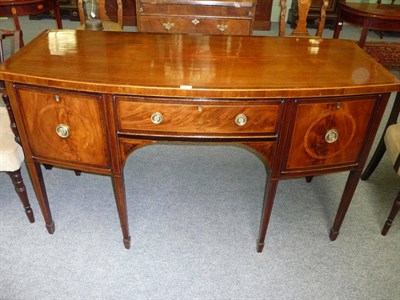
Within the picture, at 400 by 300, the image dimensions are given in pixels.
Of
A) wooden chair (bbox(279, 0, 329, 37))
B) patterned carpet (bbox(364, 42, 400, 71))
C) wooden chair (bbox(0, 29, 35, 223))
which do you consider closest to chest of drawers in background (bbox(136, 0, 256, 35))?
wooden chair (bbox(279, 0, 329, 37))

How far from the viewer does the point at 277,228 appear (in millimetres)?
2033

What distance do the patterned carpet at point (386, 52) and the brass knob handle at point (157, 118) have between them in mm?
3802

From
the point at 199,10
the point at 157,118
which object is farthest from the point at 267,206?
the point at 199,10

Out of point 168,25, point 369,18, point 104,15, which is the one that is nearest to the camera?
point 168,25

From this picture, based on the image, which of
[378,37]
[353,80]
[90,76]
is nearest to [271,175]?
[353,80]

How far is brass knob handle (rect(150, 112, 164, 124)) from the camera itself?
1.40 metres

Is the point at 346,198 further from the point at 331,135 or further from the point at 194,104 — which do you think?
the point at 194,104

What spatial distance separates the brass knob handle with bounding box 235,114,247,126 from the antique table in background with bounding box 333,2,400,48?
2.49 metres

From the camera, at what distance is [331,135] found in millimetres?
1493

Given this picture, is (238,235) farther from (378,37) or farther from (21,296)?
(378,37)

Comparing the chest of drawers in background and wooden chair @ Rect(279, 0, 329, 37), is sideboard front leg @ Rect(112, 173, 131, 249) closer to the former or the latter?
the chest of drawers in background

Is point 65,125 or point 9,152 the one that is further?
point 9,152

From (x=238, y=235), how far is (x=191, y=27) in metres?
1.60

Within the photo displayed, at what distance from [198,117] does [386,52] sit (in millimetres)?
4206
